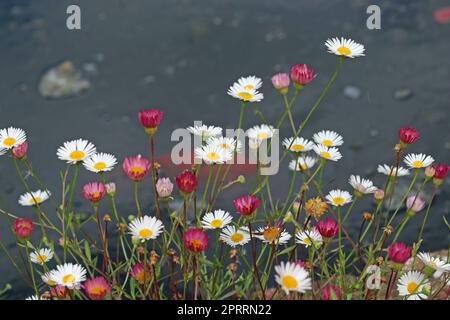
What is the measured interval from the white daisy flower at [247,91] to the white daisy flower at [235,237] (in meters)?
0.25

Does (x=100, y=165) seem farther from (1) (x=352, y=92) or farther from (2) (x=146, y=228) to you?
(1) (x=352, y=92)

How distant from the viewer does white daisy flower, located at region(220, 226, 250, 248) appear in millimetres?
1106

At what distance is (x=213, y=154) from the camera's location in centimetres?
111

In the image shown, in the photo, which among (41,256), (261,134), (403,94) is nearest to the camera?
(41,256)

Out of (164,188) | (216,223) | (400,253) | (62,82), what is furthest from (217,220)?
(62,82)

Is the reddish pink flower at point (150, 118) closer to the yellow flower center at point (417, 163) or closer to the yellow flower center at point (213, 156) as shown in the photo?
the yellow flower center at point (213, 156)

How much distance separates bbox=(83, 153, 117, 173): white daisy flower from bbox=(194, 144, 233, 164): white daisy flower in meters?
0.16

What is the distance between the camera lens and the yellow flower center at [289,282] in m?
0.84

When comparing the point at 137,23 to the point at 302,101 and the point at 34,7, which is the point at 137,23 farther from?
the point at 302,101

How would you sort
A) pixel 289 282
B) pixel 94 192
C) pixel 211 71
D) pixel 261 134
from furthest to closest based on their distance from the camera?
pixel 211 71 → pixel 261 134 → pixel 94 192 → pixel 289 282

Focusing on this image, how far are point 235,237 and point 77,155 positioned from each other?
324 millimetres
